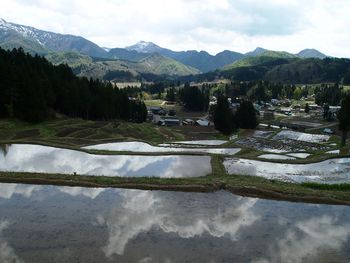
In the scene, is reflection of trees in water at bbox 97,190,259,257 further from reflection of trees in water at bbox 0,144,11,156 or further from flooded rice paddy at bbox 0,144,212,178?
reflection of trees in water at bbox 0,144,11,156

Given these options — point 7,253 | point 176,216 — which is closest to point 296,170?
point 176,216

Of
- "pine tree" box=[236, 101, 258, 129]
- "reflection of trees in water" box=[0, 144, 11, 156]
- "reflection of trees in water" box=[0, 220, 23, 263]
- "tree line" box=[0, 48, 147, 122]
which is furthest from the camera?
"pine tree" box=[236, 101, 258, 129]

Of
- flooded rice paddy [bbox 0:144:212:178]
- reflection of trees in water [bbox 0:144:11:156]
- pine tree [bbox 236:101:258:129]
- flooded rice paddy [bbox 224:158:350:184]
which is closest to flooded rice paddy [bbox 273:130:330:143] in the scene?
pine tree [bbox 236:101:258:129]

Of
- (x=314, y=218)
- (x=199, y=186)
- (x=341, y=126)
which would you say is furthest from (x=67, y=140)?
(x=341, y=126)

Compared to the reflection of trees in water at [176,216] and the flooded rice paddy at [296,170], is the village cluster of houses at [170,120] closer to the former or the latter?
the flooded rice paddy at [296,170]

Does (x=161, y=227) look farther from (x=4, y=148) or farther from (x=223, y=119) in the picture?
(x=223, y=119)

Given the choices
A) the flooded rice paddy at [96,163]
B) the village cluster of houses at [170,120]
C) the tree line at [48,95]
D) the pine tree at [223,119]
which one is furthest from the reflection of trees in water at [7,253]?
the village cluster of houses at [170,120]

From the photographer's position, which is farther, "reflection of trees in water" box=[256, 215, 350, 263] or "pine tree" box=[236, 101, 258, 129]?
"pine tree" box=[236, 101, 258, 129]

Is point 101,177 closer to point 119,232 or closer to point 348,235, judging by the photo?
point 119,232
